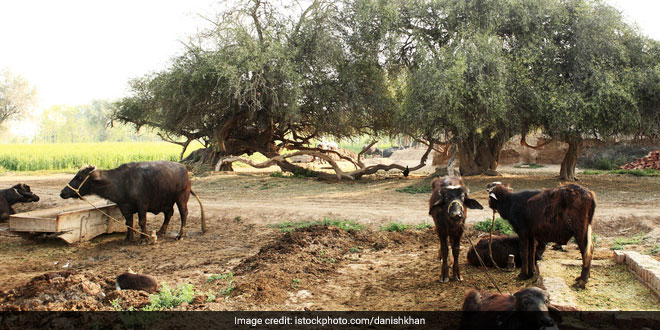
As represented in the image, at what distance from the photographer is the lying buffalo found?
945 centimetres

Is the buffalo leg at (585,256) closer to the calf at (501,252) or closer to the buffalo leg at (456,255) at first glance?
the calf at (501,252)

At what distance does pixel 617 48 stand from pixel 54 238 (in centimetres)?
1825

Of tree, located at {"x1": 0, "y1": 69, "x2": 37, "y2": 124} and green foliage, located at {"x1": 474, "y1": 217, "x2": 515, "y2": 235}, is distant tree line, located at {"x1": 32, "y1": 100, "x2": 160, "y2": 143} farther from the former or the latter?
green foliage, located at {"x1": 474, "y1": 217, "x2": 515, "y2": 235}

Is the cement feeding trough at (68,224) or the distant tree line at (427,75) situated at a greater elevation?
the distant tree line at (427,75)

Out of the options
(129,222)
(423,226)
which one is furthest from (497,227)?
(129,222)

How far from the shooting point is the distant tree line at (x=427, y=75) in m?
15.5

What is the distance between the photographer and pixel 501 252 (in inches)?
276

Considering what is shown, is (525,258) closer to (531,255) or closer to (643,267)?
(531,255)

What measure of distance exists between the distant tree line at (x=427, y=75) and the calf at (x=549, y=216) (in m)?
8.93

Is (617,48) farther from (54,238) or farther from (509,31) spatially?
(54,238)

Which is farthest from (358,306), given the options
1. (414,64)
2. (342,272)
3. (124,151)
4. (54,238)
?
(124,151)

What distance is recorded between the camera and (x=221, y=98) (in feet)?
65.0

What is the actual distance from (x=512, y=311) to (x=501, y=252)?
130 inches

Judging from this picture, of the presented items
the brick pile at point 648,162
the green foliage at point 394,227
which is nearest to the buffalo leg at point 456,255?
the green foliage at point 394,227
